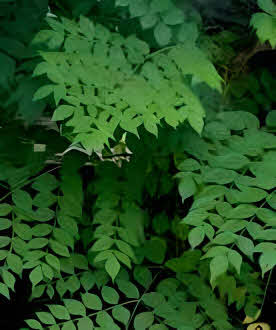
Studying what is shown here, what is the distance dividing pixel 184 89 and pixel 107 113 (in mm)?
239

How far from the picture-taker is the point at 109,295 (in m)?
1.92

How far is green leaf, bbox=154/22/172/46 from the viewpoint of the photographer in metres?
1.53

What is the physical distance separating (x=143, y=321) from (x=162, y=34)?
3.56 ft

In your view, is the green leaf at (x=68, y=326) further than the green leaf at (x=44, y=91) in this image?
Yes

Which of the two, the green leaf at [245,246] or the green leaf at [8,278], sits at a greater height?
the green leaf at [245,246]

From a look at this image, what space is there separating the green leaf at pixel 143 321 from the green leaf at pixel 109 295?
0.11m

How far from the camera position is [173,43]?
1628 mm

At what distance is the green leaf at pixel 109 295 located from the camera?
1916mm

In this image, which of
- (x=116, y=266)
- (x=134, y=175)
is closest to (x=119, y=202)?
(x=134, y=175)

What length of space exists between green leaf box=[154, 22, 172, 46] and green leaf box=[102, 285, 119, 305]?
3.17 feet

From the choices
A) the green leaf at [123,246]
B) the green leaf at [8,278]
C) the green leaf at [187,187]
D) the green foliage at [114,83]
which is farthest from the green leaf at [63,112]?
the green leaf at [8,278]

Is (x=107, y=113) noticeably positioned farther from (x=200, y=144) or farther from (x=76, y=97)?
(x=200, y=144)

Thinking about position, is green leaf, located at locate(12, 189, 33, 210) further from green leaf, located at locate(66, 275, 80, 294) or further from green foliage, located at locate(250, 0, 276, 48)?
green foliage, located at locate(250, 0, 276, 48)

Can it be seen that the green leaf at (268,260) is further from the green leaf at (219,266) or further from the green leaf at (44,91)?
the green leaf at (44,91)
